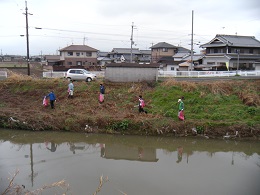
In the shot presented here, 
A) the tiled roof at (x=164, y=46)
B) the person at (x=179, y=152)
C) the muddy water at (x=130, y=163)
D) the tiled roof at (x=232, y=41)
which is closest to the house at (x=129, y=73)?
the muddy water at (x=130, y=163)

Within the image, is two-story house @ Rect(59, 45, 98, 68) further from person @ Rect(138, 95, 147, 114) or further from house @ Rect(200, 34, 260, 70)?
person @ Rect(138, 95, 147, 114)

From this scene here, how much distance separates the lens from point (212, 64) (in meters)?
38.0

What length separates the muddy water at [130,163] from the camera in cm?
864

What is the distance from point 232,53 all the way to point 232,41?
205 cm

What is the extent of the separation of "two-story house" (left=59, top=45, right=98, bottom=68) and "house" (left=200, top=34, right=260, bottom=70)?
64.6 ft

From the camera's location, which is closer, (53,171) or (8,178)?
(8,178)

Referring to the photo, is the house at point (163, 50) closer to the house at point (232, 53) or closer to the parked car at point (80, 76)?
the house at point (232, 53)

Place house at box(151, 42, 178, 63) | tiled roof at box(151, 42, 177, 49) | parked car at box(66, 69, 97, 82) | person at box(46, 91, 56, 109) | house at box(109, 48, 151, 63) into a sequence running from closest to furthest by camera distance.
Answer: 1. person at box(46, 91, 56, 109)
2. parked car at box(66, 69, 97, 82)
3. house at box(109, 48, 151, 63)
4. house at box(151, 42, 178, 63)
5. tiled roof at box(151, 42, 177, 49)

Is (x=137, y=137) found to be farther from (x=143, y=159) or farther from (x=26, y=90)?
(x=26, y=90)

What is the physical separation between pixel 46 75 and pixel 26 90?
620cm

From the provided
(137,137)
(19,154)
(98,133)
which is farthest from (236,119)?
(19,154)

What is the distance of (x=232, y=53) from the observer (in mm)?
37469

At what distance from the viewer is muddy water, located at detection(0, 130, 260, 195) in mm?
8641

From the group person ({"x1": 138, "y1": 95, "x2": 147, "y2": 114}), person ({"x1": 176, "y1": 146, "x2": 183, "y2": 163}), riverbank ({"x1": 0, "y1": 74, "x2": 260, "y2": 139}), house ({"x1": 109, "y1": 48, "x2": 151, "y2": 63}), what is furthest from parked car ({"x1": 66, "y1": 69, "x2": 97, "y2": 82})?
house ({"x1": 109, "y1": 48, "x2": 151, "y2": 63})
